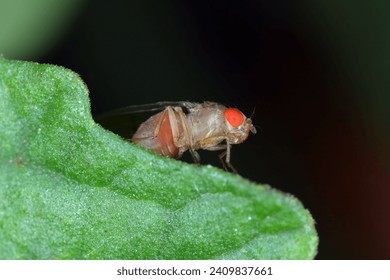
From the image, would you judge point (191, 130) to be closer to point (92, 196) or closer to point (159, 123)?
point (159, 123)

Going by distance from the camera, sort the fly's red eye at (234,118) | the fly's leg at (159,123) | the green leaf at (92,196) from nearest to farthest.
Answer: the green leaf at (92,196) < the fly's leg at (159,123) < the fly's red eye at (234,118)

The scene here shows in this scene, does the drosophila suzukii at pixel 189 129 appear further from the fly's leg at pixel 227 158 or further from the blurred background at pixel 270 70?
the blurred background at pixel 270 70

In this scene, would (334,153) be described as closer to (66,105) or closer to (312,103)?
(312,103)

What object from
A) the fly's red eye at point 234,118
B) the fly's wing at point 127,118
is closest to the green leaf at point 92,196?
the fly's wing at point 127,118

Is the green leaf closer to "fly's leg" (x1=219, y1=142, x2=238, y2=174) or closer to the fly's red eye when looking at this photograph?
"fly's leg" (x1=219, y1=142, x2=238, y2=174)

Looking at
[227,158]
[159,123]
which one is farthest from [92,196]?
[227,158]

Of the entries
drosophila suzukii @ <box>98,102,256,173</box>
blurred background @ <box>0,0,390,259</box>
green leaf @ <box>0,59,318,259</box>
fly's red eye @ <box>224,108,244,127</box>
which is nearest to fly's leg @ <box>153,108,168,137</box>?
drosophila suzukii @ <box>98,102,256,173</box>
